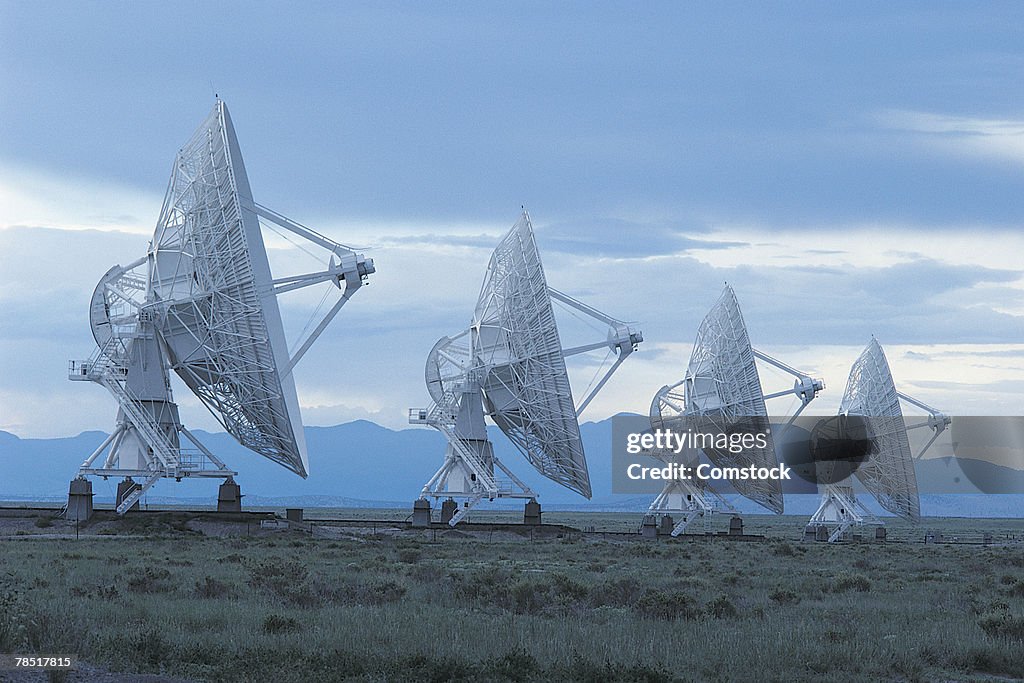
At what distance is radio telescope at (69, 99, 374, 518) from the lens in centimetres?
4459

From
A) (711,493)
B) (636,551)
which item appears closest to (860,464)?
(711,493)

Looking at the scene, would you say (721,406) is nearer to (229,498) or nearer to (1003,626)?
(229,498)

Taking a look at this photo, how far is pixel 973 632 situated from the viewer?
19797 millimetres

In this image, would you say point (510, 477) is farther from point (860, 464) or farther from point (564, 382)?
point (860, 464)

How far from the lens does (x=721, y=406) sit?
2562 inches

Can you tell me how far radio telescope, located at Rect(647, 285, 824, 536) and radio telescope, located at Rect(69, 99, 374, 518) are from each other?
78.9 feet

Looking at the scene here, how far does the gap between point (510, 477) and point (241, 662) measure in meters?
47.4

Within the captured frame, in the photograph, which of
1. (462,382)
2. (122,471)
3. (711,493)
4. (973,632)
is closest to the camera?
(973,632)

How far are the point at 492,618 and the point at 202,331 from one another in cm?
2857

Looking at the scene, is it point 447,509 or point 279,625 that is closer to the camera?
point 279,625

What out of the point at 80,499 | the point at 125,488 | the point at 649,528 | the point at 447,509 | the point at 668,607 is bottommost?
the point at 668,607

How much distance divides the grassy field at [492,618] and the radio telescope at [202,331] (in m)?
8.58

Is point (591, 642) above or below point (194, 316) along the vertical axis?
below

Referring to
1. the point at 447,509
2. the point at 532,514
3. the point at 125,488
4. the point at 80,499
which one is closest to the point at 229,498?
the point at 125,488
